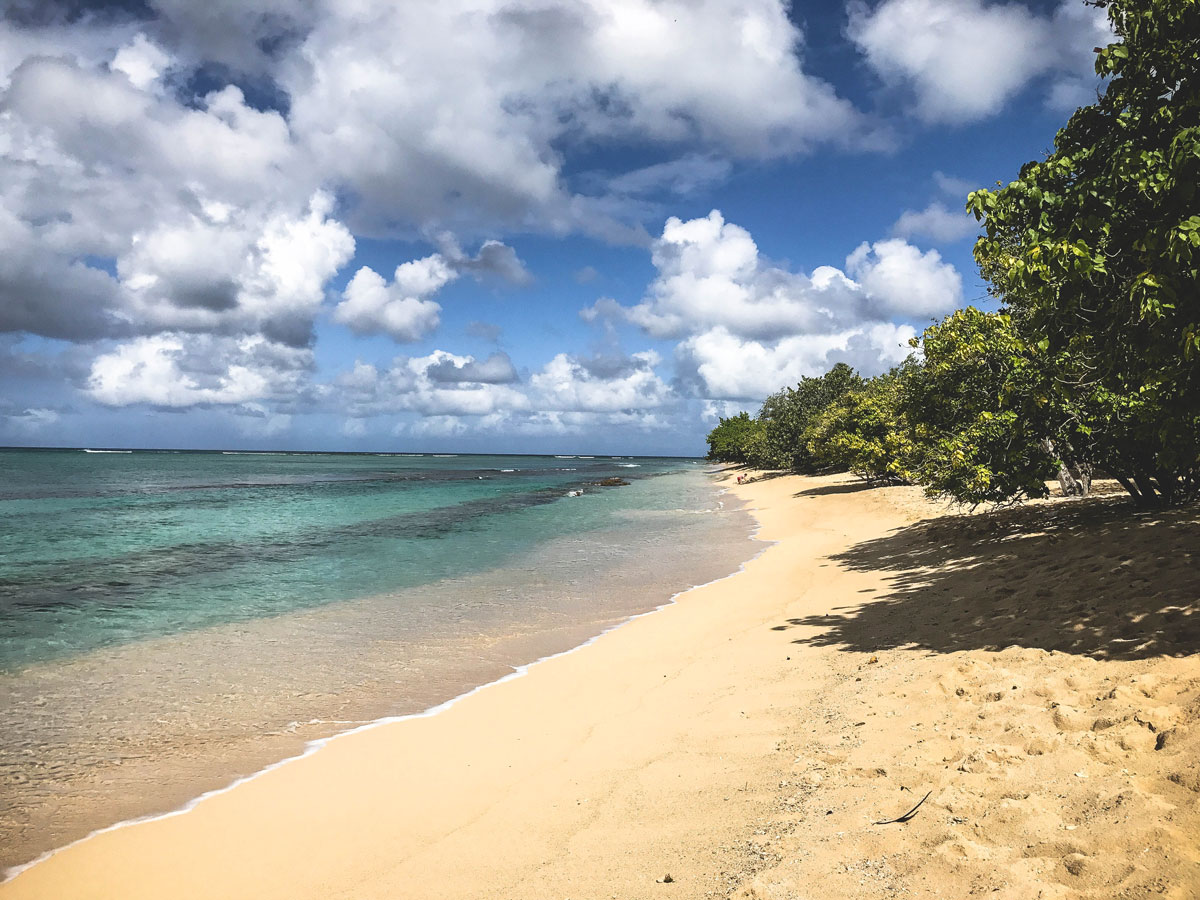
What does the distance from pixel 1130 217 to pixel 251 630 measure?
1527cm

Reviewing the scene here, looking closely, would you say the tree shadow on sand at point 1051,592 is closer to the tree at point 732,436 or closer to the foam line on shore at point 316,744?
the foam line on shore at point 316,744

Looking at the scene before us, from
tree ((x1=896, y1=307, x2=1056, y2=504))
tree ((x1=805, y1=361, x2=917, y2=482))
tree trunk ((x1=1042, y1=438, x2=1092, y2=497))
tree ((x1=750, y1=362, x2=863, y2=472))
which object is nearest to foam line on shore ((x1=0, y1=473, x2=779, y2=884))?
tree ((x1=896, y1=307, x2=1056, y2=504))

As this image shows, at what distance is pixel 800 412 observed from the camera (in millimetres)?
56719

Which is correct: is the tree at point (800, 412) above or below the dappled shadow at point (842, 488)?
above

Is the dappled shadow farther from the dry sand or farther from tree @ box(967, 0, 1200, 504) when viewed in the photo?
tree @ box(967, 0, 1200, 504)

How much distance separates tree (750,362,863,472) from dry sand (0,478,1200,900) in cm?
4772

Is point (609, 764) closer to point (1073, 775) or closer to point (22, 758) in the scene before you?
point (1073, 775)

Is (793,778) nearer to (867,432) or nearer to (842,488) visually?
(867,432)

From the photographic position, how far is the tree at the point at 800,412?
56344mm

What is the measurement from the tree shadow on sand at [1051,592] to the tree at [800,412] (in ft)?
141

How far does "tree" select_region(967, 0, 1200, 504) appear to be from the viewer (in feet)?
17.6

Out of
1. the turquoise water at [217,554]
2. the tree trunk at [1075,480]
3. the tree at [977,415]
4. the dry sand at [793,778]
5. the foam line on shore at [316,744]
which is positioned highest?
the tree at [977,415]

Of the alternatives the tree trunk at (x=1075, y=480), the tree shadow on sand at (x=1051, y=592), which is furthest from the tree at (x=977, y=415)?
the tree trunk at (x=1075, y=480)

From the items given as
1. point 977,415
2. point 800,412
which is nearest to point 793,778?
point 977,415
